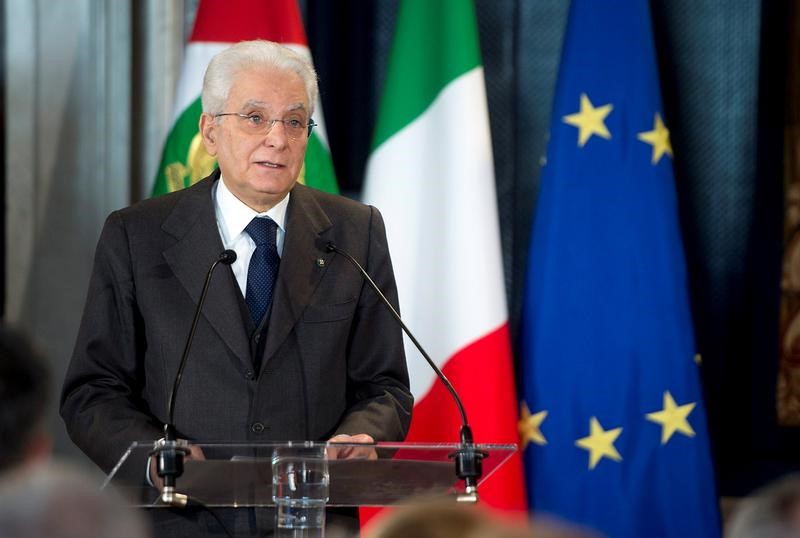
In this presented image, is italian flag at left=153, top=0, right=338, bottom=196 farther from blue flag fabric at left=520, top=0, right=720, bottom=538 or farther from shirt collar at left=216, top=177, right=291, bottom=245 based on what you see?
shirt collar at left=216, top=177, right=291, bottom=245

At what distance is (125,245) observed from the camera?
2664 mm

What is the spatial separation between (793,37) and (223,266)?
271 centimetres

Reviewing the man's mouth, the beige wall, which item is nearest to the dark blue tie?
the man's mouth

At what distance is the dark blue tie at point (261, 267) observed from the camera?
2650 millimetres

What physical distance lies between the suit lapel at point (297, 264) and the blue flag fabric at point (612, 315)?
1559 millimetres

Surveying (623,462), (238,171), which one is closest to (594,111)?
(623,462)

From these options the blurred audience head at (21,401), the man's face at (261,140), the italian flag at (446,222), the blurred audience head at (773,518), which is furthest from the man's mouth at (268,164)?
the blurred audience head at (773,518)

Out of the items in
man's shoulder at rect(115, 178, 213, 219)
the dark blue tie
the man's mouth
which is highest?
the man's mouth

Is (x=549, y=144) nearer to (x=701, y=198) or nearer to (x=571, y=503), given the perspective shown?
(x=701, y=198)

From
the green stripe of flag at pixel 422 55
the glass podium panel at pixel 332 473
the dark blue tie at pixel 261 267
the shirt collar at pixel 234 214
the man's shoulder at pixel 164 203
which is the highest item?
the green stripe of flag at pixel 422 55

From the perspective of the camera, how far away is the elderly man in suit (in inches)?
100

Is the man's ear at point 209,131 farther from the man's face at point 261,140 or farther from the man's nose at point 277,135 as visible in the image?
the man's nose at point 277,135

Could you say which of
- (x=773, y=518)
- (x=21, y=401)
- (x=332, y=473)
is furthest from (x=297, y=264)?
(x=773, y=518)

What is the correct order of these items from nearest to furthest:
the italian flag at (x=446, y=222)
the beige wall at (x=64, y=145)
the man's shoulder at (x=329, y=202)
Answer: the man's shoulder at (x=329, y=202)
the italian flag at (x=446, y=222)
the beige wall at (x=64, y=145)
